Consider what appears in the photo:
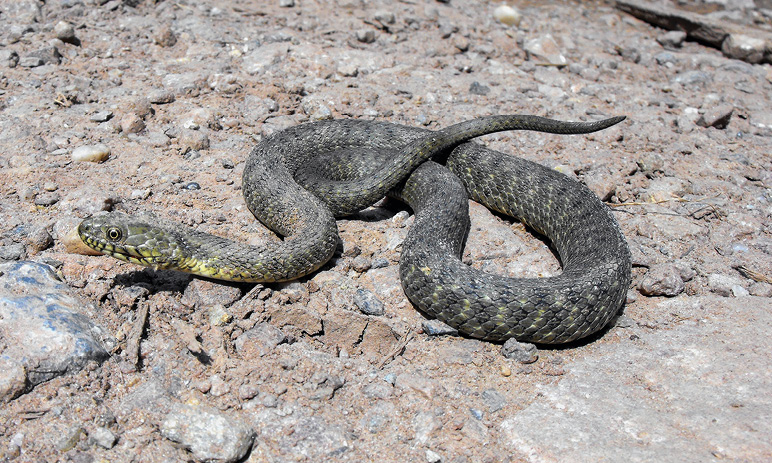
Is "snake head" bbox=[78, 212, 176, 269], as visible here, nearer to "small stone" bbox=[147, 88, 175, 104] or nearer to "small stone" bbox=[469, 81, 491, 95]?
"small stone" bbox=[147, 88, 175, 104]

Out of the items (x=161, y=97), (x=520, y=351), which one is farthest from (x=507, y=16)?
(x=520, y=351)

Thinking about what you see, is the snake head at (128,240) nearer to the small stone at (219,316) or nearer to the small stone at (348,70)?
the small stone at (219,316)

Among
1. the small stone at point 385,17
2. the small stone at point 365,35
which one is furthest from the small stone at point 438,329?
the small stone at point 385,17

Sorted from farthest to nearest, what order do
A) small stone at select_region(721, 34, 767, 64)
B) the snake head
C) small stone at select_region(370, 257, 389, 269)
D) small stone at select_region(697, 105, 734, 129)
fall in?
small stone at select_region(721, 34, 767, 64) → small stone at select_region(697, 105, 734, 129) → small stone at select_region(370, 257, 389, 269) → the snake head

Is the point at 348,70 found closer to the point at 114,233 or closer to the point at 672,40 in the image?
the point at 114,233

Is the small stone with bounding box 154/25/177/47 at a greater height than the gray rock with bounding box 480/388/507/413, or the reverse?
the small stone with bounding box 154/25/177/47

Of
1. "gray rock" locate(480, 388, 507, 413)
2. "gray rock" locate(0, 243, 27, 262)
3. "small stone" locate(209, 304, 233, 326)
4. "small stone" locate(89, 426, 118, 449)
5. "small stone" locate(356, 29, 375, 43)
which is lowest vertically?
"small stone" locate(209, 304, 233, 326)

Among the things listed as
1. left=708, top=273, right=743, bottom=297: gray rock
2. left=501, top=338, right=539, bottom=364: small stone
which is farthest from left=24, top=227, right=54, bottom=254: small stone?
left=708, top=273, right=743, bottom=297: gray rock
